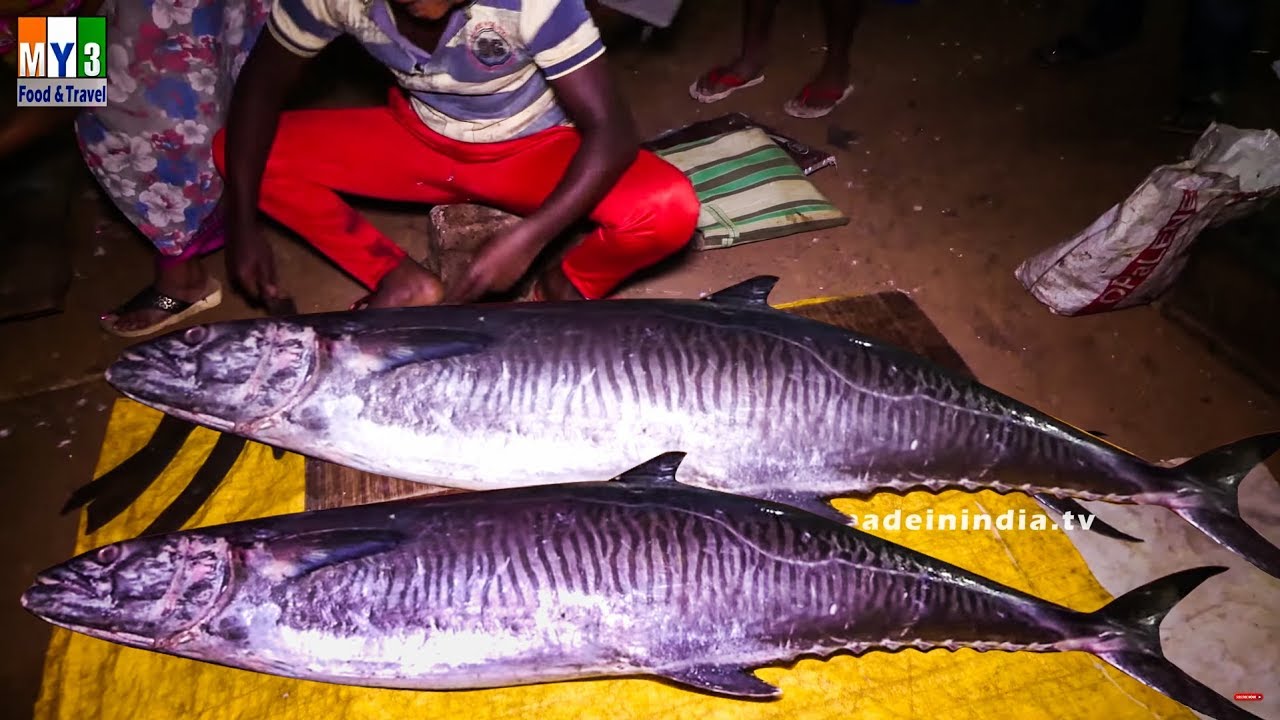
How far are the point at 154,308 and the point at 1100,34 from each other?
19.4 ft

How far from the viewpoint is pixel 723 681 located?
69.7 inches

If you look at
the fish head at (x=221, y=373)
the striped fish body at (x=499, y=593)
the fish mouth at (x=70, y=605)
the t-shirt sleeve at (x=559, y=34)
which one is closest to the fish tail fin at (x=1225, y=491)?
the striped fish body at (x=499, y=593)

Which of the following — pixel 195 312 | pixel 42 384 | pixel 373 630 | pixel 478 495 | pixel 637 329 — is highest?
pixel 637 329

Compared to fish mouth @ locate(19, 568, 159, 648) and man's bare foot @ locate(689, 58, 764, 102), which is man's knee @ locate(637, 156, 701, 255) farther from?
man's bare foot @ locate(689, 58, 764, 102)

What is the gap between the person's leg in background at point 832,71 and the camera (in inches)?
182

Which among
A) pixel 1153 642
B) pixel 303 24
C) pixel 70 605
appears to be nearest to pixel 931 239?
pixel 1153 642

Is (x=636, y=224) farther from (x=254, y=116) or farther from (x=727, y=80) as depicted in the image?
(x=727, y=80)

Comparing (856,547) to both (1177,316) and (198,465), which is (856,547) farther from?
(1177,316)

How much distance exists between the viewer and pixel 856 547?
6.21 ft

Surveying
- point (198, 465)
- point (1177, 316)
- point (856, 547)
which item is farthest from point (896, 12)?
point (198, 465)

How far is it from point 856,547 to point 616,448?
2.20 ft

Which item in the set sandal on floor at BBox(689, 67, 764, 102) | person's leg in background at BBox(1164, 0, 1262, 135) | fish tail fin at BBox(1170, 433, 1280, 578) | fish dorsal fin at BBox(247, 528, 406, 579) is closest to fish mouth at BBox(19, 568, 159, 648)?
fish dorsal fin at BBox(247, 528, 406, 579)

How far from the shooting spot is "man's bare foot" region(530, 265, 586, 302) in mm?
2988

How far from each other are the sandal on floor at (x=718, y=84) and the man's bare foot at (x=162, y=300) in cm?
306
